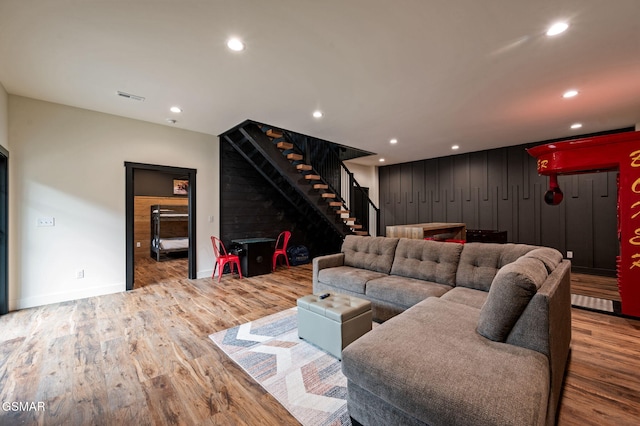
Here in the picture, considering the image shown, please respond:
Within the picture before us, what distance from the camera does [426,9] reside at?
2.01 m

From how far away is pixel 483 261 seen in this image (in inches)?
110

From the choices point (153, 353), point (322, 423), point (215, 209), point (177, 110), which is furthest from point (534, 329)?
point (215, 209)

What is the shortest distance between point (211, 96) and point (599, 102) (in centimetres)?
524

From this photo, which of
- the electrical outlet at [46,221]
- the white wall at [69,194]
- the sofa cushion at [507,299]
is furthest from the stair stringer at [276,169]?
the sofa cushion at [507,299]

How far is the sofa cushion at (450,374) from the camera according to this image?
43.8 inches

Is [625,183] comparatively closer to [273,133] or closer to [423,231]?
[423,231]

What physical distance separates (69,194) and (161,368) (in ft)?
Result: 10.7

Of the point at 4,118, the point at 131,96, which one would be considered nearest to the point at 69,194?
the point at 4,118

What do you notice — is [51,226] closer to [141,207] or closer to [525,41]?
[141,207]

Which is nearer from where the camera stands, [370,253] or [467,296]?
[467,296]

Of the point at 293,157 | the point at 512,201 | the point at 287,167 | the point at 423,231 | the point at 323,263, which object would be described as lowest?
the point at 323,263

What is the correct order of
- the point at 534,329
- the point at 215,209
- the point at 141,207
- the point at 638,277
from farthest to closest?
the point at 141,207 < the point at 215,209 < the point at 638,277 < the point at 534,329

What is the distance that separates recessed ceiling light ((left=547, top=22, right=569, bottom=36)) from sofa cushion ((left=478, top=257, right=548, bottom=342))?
199cm

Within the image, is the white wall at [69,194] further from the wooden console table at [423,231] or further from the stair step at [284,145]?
the wooden console table at [423,231]
